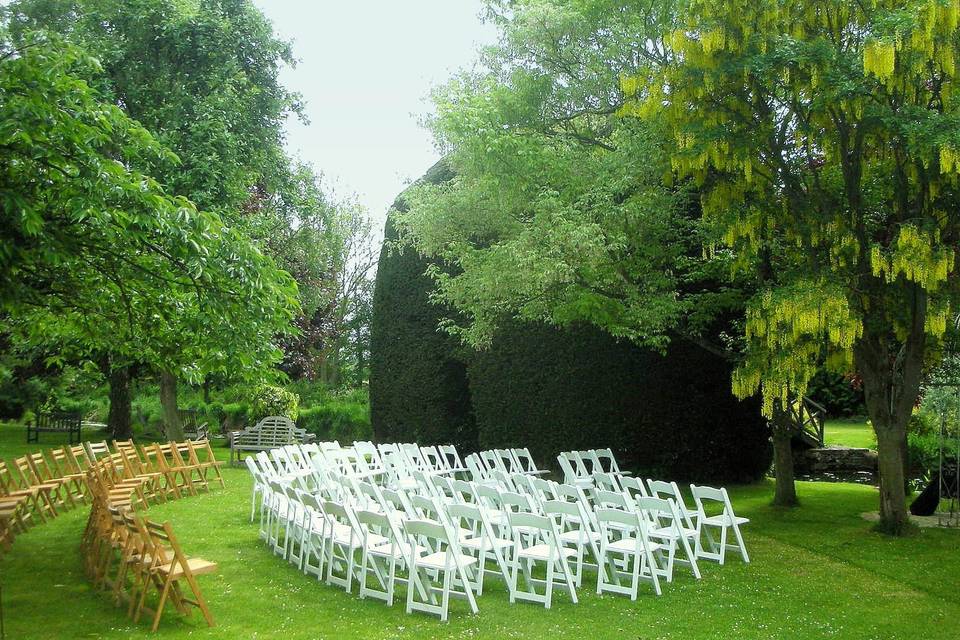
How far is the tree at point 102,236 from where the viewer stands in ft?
21.2

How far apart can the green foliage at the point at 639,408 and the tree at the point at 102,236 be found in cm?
700

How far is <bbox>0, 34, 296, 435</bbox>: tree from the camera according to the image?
6.46m

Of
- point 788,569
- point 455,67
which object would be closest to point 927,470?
point 788,569

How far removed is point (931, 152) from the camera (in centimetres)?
866

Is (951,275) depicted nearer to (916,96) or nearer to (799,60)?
(916,96)

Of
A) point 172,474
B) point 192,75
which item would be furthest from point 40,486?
point 192,75

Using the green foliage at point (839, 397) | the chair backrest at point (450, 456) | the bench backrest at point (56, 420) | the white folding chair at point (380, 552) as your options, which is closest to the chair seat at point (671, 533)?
the white folding chair at point (380, 552)

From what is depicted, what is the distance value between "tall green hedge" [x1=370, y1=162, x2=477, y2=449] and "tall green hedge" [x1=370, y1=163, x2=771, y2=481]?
1.7 inches

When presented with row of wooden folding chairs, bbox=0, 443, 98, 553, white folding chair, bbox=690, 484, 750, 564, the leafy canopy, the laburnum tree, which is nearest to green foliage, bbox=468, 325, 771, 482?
the laburnum tree

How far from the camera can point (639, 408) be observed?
569 inches

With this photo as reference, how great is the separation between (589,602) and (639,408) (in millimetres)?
7669

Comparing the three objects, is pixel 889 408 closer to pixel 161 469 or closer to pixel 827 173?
pixel 827 173

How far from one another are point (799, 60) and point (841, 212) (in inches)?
79.6

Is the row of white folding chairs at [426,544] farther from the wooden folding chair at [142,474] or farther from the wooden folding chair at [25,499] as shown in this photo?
the wooden folding chair at [142,474]
